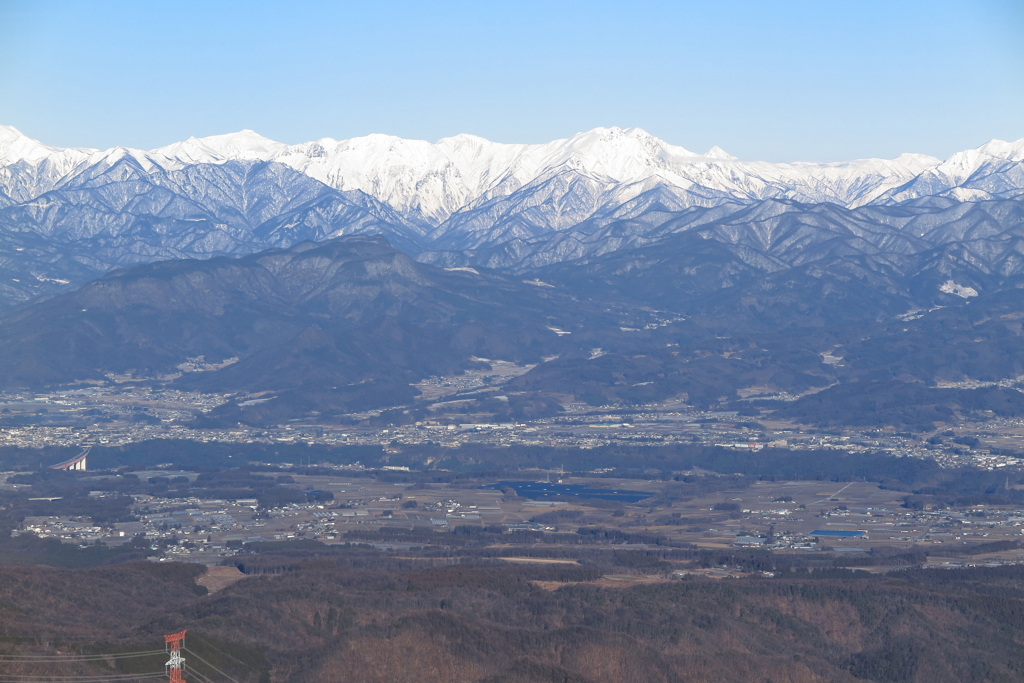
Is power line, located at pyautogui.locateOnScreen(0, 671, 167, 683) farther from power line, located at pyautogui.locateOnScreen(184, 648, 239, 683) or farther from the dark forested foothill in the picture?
power line, located at pyautogui.locateOnScreen(184, 648, 239, 683)

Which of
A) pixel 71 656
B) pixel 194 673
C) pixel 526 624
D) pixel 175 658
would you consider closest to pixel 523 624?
pixel 526 624

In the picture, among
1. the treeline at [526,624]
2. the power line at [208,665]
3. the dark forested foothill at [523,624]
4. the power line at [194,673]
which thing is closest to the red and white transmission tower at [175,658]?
the power line at [194,673]

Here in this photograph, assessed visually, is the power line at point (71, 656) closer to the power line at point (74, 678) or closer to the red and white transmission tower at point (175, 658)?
the red and white transmission tower at point (175, 658)

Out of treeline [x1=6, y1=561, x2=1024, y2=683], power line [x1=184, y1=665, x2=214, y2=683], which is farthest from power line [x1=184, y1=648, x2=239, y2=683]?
power line [x1=184, y1=665, x2=214, y2=683]

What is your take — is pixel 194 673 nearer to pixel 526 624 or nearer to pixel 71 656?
pixel 71 656

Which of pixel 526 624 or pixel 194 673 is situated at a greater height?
pixel 526 624

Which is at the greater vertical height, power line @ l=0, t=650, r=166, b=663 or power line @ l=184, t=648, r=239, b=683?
power line @ l=0, t=650, r=166, b=663

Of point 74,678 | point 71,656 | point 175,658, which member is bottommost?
point 74,678

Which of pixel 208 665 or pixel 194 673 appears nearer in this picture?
pixel 194 673
